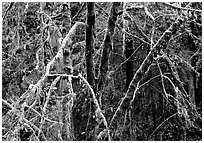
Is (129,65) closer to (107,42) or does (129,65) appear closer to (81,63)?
(81,63)

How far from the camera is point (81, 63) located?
16.7 ft

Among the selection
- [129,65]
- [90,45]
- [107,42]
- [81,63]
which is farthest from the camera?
[129,65]

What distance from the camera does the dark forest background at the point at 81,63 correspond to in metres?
3.58

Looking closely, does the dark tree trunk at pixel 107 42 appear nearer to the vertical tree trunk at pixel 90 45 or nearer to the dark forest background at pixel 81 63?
the dark forest background at pixel 81 63

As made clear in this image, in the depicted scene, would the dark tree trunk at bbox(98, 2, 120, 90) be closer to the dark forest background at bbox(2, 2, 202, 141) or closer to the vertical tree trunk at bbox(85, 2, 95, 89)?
the dark forest background at bbox(2, 2, 202, 141)

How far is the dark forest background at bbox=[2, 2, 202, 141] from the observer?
358 centimetres

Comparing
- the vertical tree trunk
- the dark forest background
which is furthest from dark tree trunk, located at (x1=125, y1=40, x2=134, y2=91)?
the vertical tree trunk

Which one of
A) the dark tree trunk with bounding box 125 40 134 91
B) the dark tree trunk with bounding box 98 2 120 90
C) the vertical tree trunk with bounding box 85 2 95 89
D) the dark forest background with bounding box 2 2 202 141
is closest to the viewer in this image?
the dark forest background with bounding box 2 2 202 141

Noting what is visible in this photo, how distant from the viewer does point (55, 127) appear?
381 centimetres

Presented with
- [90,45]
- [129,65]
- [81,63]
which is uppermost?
[90,45]

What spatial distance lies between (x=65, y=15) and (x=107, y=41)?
814 millimetres

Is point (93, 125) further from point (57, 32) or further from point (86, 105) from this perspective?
point (57, 32)

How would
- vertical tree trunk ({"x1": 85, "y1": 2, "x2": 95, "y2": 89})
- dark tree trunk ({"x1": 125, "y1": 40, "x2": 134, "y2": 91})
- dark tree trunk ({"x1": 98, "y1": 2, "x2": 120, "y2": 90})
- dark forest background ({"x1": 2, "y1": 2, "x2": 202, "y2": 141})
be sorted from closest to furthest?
1. dark forest background ({"x1": 2, "y1": 2, "x2": 202, "y2": 141})
2. vertical tree trunk ({"x1": 85, "y1": 2, "x2": 95, "y2": 89})
3. dark tree trunk ({"x1": 98, "y1": 2, "x2": 120, "y2": 90})
4. dark tree trunk ({"x1": 125, "y1": 40, "x2": 134, "y2": 91})

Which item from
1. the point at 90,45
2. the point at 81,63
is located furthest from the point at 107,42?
the point at 81,63
